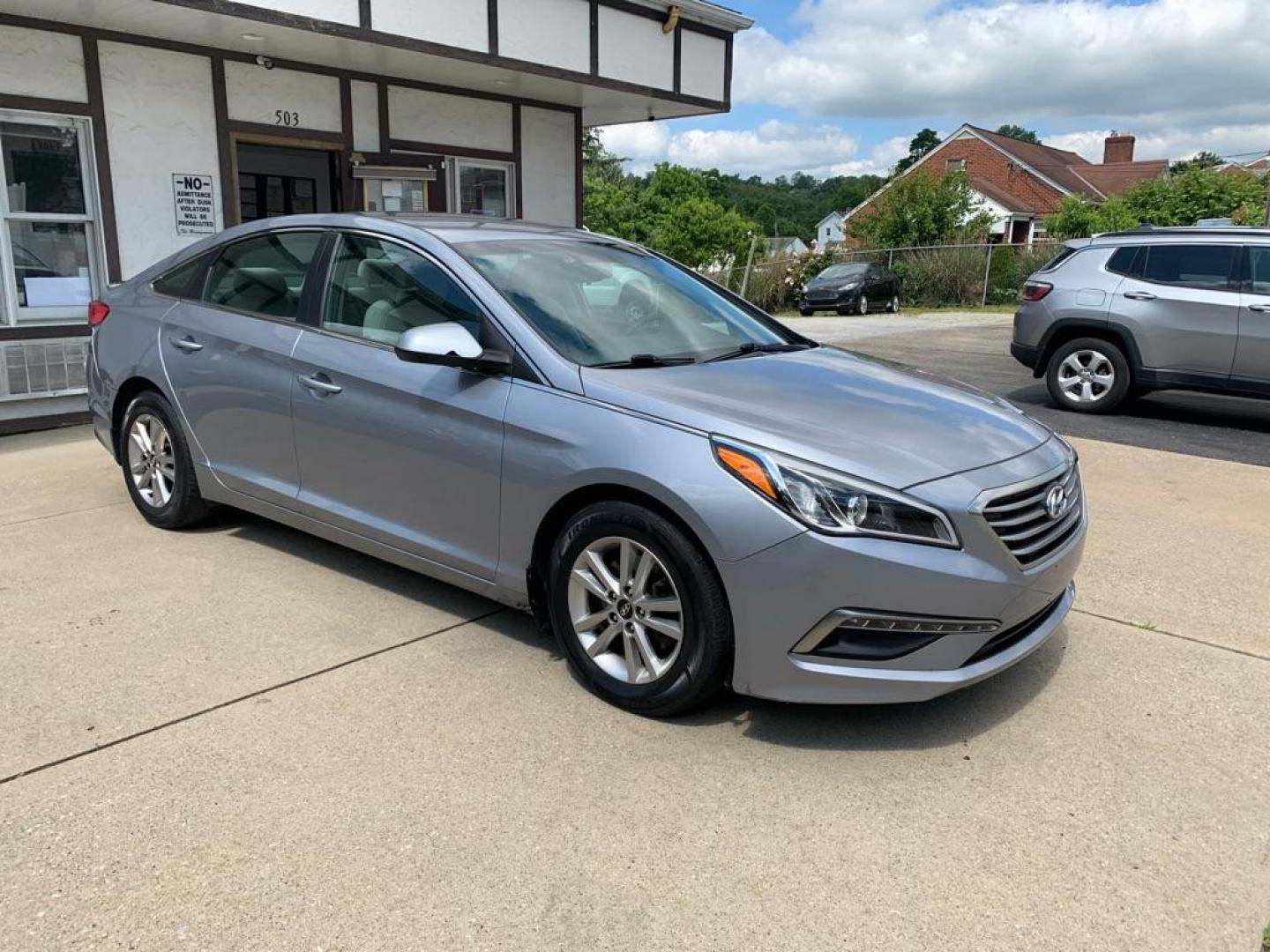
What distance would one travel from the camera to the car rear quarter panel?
3008 millimetres

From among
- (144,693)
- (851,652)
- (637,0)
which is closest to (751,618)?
(851,652)

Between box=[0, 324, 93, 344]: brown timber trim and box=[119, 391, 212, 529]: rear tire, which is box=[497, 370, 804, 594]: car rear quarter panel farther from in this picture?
box=[0, 324, 93, 344]: brown timber trim

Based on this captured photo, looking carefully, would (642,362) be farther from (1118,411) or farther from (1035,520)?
(1118,411)

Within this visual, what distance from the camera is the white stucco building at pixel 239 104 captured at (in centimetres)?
818

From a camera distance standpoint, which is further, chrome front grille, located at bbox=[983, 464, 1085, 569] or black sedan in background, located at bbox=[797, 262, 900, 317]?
black sedan in background, located at bbox=[797, 262, 900, 317]

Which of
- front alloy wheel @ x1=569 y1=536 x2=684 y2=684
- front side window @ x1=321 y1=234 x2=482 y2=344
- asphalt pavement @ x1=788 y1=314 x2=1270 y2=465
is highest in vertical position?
front side window @ x1=321 y1=234 x2=482 y2=344

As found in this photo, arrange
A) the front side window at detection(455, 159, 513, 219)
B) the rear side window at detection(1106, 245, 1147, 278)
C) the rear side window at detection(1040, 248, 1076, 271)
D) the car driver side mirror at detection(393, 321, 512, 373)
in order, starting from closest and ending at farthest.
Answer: the car driver side mirror at detection(393, 321, 512, 373) < the rear side window at detection(1106, 245, 1147, 278) < the rear side window at detection(1040, 248, 1076, 271) < the front side window at detection(455, 159, 513, 219)

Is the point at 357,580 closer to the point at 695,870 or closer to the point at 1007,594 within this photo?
the point at 695,870

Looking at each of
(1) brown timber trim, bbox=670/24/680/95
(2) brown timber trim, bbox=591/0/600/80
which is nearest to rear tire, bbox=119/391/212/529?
(2) brown timber trim, bbox=591/0/600/80

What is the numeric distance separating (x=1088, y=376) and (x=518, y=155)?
6730 mm

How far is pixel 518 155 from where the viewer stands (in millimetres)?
11844

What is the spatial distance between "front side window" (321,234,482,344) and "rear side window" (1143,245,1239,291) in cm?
734

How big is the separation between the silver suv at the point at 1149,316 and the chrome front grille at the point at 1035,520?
612 centimetres

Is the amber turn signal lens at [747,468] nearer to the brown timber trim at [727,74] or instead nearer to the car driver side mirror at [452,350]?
the car driver side mirror at [452,350]
